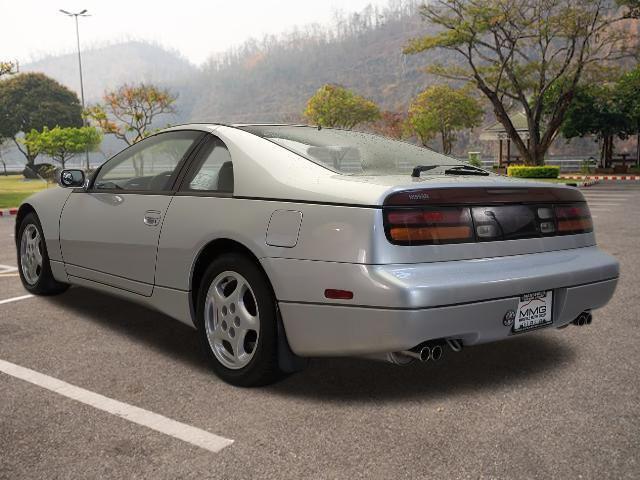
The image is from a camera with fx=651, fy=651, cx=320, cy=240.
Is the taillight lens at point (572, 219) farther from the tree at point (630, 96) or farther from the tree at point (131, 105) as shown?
the tree at point (131, 105)

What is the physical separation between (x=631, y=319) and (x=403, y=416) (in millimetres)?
2643

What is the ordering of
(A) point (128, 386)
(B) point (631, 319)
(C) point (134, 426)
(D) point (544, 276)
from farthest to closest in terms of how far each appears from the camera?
(B) point (631, 319), (A) point (128, 386), (D) point (544, 276), (C) point (134, 426)

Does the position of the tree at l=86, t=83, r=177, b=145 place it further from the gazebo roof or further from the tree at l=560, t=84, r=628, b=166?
the tree at l=560, t=84, r=628, b=166

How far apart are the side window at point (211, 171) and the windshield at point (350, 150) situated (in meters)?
0.22

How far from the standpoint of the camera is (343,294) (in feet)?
9.82

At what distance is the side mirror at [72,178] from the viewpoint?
16.0 ft

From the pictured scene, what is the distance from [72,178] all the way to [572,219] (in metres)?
3.53

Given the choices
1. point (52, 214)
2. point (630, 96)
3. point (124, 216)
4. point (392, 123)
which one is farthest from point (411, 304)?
point (392, 123)

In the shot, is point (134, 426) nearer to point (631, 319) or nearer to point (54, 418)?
point (54, 418)

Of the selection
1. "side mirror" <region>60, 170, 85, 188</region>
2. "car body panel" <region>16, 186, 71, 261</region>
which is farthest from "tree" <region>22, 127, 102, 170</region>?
"side mirror" <region>60, 170, 85, 188</region>

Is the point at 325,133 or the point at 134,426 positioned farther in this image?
the point at 325,133

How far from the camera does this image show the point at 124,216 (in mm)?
4273

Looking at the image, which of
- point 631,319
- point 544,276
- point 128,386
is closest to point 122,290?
point 128,386

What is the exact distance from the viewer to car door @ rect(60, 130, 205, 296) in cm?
406
